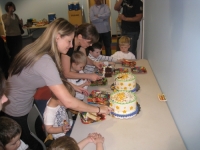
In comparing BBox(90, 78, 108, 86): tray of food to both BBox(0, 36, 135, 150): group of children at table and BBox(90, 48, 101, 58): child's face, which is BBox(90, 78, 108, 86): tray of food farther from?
BBox(90, 48, 101, 58): child's face

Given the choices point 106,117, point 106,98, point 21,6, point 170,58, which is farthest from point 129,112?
point 21,6

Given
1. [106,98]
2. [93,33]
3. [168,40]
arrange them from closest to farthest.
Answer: [168,40]
[106,98]
[93,33]

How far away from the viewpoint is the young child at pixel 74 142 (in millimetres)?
1066

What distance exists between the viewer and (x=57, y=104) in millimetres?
1534

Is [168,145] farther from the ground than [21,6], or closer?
closer

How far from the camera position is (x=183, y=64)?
122 centimetres

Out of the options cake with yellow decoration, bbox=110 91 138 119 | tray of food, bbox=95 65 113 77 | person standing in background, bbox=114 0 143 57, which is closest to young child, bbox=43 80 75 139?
cake with yellow decoration, bbox=110 91 138 119

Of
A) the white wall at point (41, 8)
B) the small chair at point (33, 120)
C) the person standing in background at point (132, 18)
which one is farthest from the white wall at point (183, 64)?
the white wall at point (41, 8)

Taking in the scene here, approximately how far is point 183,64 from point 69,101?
0.72 metres

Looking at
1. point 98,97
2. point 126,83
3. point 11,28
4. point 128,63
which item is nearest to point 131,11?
point 128,63

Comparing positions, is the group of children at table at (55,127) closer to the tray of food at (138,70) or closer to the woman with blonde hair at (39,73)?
the woman with blonde hair at (39,73)

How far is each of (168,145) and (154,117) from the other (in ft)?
0.91

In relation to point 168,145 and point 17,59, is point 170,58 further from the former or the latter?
point 17,59

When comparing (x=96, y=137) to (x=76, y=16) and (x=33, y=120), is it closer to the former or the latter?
(x=33, y=120)
